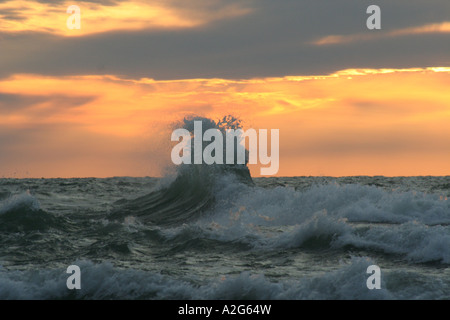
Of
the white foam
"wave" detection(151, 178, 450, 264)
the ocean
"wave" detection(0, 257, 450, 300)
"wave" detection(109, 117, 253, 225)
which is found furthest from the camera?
"wave" detection(109, 117, 253, 225)

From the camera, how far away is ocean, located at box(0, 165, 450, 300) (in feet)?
30.0

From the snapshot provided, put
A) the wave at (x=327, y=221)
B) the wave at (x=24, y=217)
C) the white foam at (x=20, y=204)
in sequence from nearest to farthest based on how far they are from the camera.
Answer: the wave at (x=327, y=221) < the wave at (x=24, y=217) < the white foam at (x=20, y=204)

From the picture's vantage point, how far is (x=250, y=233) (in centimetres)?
1390

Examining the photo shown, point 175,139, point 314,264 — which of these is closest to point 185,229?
point 314,264

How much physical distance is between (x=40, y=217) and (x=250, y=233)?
6.95m

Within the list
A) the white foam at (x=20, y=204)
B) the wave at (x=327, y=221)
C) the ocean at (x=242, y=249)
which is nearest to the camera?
the ocean at (x=242, y=249)

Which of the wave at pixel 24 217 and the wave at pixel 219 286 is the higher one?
the wave at pixel 24 217

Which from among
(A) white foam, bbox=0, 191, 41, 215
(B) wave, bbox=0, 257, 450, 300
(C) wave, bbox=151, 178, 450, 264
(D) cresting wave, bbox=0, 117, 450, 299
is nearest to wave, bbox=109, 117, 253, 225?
(D) cresting wave, bbox=0, 117, 450, 299

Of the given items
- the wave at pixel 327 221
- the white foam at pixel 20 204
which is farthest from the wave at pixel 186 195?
the white foam at pixel 20 204

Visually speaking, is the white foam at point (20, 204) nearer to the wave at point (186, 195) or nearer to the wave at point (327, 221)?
the wave at point (186, 195)

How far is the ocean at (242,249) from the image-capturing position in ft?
30.0

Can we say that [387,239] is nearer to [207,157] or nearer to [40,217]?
[40,217]

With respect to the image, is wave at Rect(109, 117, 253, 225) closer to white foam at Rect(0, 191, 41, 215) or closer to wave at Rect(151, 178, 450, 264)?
wave at Rect(151, 178, 450, 264)
